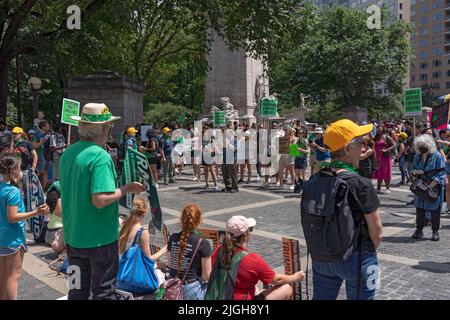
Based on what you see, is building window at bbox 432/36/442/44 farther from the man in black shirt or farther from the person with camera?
the man in black shirt

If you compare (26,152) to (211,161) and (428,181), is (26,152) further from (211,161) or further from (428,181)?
(428,181)

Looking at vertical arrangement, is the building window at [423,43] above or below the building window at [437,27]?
below

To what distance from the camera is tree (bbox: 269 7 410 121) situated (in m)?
44.7

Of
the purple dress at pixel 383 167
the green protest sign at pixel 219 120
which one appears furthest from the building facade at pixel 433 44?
the purple dress at pixel 383 167

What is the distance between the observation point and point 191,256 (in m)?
4.31

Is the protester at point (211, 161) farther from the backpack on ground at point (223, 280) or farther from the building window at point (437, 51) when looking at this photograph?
the building window at point (437, 51)

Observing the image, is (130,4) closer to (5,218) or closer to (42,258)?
(42,258)

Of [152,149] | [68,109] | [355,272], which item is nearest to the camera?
[355,272]

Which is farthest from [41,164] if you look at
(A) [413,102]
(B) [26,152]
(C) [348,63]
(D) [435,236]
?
(C) [348,63]

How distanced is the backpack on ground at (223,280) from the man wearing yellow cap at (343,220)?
66 centimetres

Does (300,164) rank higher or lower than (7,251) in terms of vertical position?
higher

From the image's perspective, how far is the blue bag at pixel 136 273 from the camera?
4.85 metres

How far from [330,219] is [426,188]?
4899mm

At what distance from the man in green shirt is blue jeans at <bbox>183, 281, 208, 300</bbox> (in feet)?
2.83
